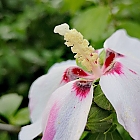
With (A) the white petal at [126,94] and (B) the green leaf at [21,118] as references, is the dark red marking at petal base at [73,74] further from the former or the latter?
(B) the green leaf at [21,118]

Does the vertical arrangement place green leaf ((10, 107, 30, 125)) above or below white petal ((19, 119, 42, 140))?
below

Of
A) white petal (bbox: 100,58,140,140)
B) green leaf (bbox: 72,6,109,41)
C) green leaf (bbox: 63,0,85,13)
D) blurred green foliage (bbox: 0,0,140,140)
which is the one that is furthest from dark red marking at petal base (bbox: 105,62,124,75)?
green leaf (bbox: 63,0,85,13)

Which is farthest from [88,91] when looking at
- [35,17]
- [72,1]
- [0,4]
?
[0,4]

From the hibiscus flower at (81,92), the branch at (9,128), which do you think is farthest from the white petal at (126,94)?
the branch at (9,128)

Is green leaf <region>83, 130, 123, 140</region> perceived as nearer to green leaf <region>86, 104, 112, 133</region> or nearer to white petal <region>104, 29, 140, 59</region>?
green leaf <region>86, 104, 112, 133</region>

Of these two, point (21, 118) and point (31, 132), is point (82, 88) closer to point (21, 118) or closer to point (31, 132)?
point (31, 132)

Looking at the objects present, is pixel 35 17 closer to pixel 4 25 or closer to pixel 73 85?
pixel 4 25
